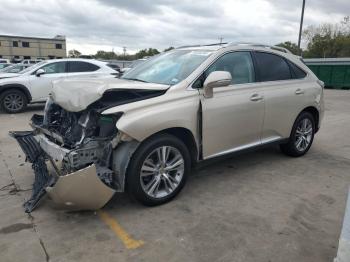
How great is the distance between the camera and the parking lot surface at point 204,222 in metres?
3.01

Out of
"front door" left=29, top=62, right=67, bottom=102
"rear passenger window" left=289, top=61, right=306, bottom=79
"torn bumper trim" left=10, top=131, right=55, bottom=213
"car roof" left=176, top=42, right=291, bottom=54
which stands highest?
"car roof" left=176, top=42, right=291, bottom=54

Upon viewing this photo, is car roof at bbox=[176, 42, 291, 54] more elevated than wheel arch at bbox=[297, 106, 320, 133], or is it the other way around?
car roof at bbox=[176, 42, 291, 54]

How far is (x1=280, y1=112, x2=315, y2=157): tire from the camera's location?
5.45 m

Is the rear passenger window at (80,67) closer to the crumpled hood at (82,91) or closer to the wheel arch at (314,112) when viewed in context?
the crumpled hood at (82,91)

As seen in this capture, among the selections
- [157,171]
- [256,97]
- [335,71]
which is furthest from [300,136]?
[335,71]

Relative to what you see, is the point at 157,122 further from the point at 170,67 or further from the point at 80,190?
the point at 170,67

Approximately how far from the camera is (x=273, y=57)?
5078 mm

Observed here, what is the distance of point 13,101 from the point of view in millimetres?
10289

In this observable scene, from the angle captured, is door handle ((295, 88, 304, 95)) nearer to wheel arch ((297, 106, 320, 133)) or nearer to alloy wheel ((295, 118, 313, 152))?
wheel arch ((297, 106, 320, 133))

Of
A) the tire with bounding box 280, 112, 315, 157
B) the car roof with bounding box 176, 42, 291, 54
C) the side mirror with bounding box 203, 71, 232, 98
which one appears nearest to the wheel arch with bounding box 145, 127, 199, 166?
the side mirror with bounding box 203, 71, 232, 98

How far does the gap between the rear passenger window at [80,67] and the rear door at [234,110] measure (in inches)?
300

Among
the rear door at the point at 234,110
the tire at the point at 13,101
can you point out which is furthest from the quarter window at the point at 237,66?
the tire at the point at 13,101

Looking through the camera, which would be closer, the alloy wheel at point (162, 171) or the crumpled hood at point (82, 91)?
the crumpled hood at point (82, 91)

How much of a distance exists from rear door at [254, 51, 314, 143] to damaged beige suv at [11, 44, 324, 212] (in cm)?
2
